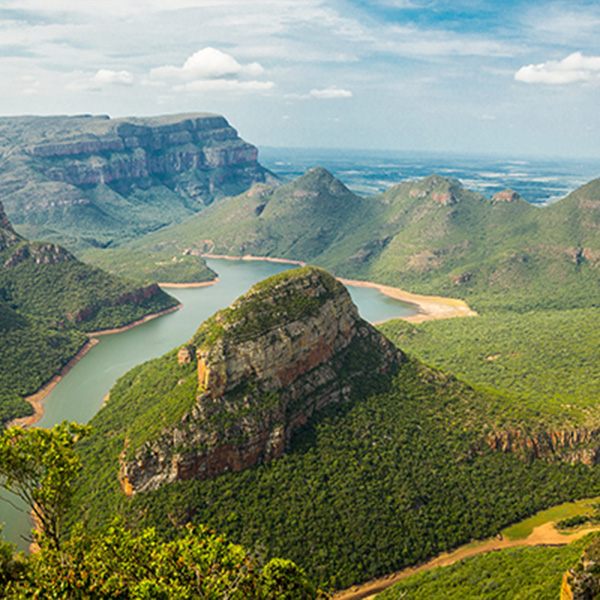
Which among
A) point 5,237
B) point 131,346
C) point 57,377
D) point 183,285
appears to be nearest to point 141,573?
point 57,377

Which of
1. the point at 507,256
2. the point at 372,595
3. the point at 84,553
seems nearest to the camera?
the point at 84,553

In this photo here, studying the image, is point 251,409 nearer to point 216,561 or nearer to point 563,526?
point 216,561

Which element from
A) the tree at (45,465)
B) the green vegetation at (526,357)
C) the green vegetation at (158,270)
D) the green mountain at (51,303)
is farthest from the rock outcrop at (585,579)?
the green vegetation at (158,270)

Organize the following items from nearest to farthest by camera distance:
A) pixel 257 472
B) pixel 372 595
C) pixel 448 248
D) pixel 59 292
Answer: pixel 372 595, pixel 257 472, pixel 59 292, pixel 448 248

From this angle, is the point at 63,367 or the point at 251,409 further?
the point at 63,367

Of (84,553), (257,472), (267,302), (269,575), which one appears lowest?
(257,472)

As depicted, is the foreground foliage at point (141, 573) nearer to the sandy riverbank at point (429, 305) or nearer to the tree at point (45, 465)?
the tree at point (45, 465)

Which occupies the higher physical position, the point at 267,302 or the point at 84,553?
the point at 267,302

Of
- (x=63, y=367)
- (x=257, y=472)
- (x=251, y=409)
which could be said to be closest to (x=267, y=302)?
(x=251, y=409)
